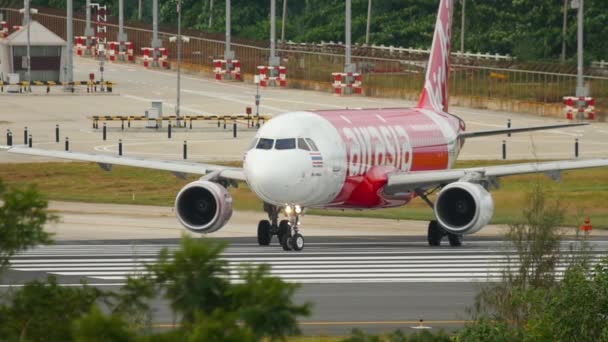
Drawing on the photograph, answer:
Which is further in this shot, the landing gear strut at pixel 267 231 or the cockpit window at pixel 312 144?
the landing gear strut at pixel 267 231

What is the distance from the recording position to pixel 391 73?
109m

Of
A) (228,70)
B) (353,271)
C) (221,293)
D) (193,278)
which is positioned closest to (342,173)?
(353,271)

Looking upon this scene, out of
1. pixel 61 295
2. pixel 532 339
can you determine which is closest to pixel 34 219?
pixel 61 295

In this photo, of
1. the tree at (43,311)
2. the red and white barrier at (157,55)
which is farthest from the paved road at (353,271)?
the red and white barrier at (157,55)

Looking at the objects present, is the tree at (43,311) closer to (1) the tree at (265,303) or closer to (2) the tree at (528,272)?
(1) the tree at (265,303)

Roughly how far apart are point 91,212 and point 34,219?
4184 centimetres

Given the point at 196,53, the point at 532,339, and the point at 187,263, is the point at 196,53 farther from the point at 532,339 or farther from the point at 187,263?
the point at 187,263

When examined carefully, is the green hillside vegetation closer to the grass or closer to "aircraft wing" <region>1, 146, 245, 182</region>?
the grass

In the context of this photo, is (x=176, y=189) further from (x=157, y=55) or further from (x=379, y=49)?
(x=157, y=55)

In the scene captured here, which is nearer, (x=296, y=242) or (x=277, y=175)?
(x=277, y=175)

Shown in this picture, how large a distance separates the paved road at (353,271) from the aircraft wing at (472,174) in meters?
1.69

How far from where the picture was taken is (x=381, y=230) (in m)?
49.8

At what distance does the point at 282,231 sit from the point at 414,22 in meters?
104

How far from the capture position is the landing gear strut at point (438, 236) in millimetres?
43625
